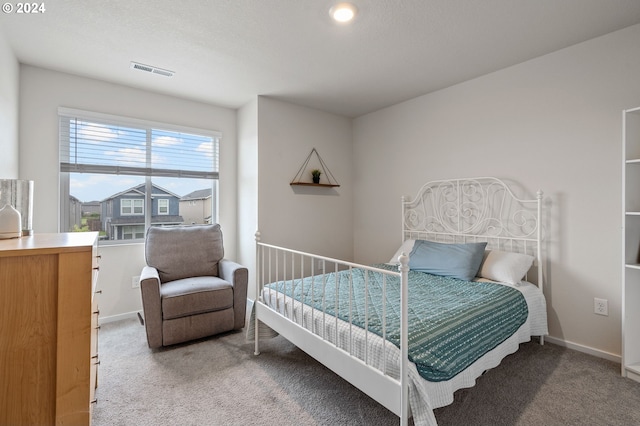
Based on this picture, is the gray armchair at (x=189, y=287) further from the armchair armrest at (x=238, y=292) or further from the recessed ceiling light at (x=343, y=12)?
the recessed ceiling light at (x=343, y=12)

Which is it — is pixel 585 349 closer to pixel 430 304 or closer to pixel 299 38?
pixel 430 304

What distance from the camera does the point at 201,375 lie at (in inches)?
84.5

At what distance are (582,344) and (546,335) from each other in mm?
239

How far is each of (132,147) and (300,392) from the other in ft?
9.65

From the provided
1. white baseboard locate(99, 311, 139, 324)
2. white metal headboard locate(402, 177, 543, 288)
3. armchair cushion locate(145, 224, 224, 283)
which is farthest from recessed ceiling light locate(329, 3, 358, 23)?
white baseboard locate(99, 311, 139, 324)

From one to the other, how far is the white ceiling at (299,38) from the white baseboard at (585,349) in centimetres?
237

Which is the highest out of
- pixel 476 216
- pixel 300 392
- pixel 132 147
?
pixel 132 147

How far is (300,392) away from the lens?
1941 mm

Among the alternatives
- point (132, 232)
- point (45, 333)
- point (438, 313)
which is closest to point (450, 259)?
point (438, 313)

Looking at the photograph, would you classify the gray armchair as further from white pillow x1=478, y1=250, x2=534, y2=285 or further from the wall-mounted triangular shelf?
white pillow x1=478, y1=250, x2=534, y2=285

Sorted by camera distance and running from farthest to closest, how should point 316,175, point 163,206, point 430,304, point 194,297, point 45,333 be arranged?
point 316,175 → point 163,206 → point 194,297 → point 430,304 → point 45,333

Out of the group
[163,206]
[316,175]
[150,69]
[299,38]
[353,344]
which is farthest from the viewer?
[316,175]

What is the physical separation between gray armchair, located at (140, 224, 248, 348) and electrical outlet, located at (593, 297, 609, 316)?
2.87 meters

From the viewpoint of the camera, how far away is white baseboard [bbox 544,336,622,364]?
2.27 metres
